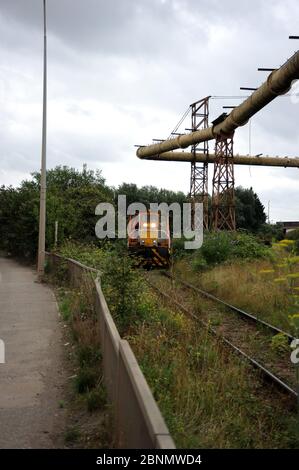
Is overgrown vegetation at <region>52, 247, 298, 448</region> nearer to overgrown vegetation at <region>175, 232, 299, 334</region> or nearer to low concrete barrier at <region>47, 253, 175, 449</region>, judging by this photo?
low concrete barrier at <region>47, 253, 175, 449</region>

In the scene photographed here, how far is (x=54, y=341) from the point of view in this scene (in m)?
9.71

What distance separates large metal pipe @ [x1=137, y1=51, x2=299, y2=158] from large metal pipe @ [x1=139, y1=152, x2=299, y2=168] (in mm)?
1166

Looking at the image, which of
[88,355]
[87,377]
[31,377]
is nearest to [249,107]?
[88,355]

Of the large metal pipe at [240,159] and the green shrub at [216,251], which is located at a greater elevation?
the large metal pipe at [240,159]

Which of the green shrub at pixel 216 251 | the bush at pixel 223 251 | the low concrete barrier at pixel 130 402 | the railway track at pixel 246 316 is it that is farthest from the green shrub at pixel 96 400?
the green shrub at pixel 216 251

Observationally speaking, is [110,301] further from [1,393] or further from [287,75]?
[287,75]

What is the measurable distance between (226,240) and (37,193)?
1423 centimetres

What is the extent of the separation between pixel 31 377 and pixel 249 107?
2288 cm

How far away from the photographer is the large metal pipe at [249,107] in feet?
73.8

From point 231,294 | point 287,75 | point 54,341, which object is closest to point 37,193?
point 287,75

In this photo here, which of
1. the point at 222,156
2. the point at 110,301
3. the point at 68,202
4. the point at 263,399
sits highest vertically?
the point at 222,156

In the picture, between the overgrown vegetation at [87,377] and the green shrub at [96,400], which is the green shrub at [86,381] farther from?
the green shrub at [96,400]

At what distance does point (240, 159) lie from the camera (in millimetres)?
44875

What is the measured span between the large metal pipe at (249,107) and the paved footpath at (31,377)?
1453cm
